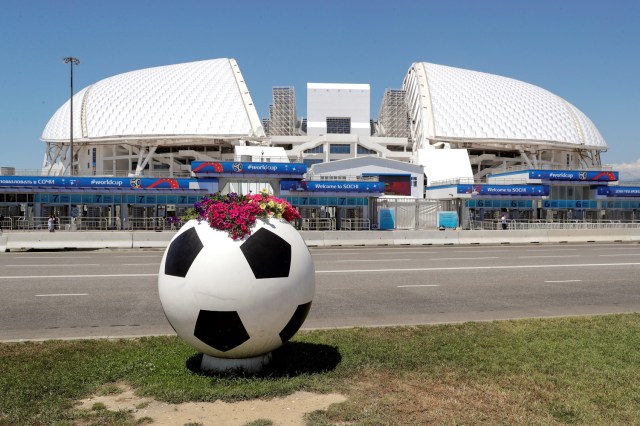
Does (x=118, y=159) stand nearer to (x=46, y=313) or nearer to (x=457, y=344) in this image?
(x=46, y=313)

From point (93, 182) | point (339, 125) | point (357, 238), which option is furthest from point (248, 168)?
point (339, 125)

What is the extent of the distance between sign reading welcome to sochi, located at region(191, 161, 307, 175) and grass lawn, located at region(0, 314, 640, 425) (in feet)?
118

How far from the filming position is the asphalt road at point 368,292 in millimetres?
10094

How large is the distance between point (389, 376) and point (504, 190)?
45389 mm

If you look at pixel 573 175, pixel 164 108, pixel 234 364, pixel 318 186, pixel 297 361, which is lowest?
pixel 297 361

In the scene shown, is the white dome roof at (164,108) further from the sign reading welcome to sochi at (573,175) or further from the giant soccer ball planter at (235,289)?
the giant soccer ball planter at (235,289)

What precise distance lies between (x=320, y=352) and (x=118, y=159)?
67.8m

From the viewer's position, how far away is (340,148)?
2822 inches

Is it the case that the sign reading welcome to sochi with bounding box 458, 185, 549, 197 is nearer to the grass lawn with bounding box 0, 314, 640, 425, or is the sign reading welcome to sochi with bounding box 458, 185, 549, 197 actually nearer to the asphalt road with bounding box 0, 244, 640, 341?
the asphalt road with bounding box 0, 244, 640, 341

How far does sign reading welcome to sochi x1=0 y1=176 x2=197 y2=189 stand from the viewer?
4419cm

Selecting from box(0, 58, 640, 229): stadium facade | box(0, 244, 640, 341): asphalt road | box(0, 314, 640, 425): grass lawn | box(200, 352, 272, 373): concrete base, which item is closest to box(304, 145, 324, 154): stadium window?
box(0, 58, 640, 229): stadium facade

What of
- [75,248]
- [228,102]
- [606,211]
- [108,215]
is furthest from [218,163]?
[606,211]

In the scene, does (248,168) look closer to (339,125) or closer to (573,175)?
(573,175)

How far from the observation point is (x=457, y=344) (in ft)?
25.7
